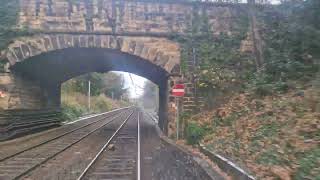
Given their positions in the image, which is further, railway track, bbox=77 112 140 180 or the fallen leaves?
railway track, bbox=77 112 140 180

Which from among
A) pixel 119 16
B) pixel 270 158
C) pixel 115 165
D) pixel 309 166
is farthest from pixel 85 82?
pixel 309 166

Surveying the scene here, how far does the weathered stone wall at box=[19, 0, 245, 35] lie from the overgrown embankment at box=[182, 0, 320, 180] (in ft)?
4.14

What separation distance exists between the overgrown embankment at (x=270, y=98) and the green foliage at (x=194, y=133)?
12 mm

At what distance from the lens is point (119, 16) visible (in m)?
21.5

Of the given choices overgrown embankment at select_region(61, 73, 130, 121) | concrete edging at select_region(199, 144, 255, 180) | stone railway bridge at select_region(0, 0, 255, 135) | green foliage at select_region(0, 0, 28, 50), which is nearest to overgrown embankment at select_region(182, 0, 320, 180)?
concrete edging at select_region(199, 144, 255, 180)

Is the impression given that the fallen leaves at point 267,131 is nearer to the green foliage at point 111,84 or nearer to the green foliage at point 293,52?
the green foliage at point 293,52

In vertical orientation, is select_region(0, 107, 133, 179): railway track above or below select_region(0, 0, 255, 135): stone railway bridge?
below

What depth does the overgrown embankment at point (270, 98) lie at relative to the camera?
10.1 m

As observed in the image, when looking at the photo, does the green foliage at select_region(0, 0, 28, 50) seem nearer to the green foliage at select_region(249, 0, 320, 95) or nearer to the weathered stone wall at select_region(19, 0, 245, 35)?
the weathered stone wall at select_region(19, 0, 245, 35)

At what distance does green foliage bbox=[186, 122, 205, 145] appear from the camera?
1772 centimetres

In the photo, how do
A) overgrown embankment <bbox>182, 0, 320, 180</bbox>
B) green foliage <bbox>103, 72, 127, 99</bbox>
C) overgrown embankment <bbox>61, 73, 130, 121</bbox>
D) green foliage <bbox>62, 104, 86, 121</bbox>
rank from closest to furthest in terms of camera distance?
overgrown embankment <bbox>182, 0, 320, 180</bbox> → green foliage <bbox>62, 104, 86, 121</bbox> → overgrown embankment <bbox>61, 73, 130, 121</bbox> → green foliage <bbox>103, 72, 127, 99</bbox>

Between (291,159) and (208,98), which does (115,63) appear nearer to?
(208,98)

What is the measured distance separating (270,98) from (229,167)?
6.63 meters

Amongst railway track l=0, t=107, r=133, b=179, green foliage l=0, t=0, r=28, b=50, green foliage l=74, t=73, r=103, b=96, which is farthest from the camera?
green foliage l=74, t=73, r=103, b=96
